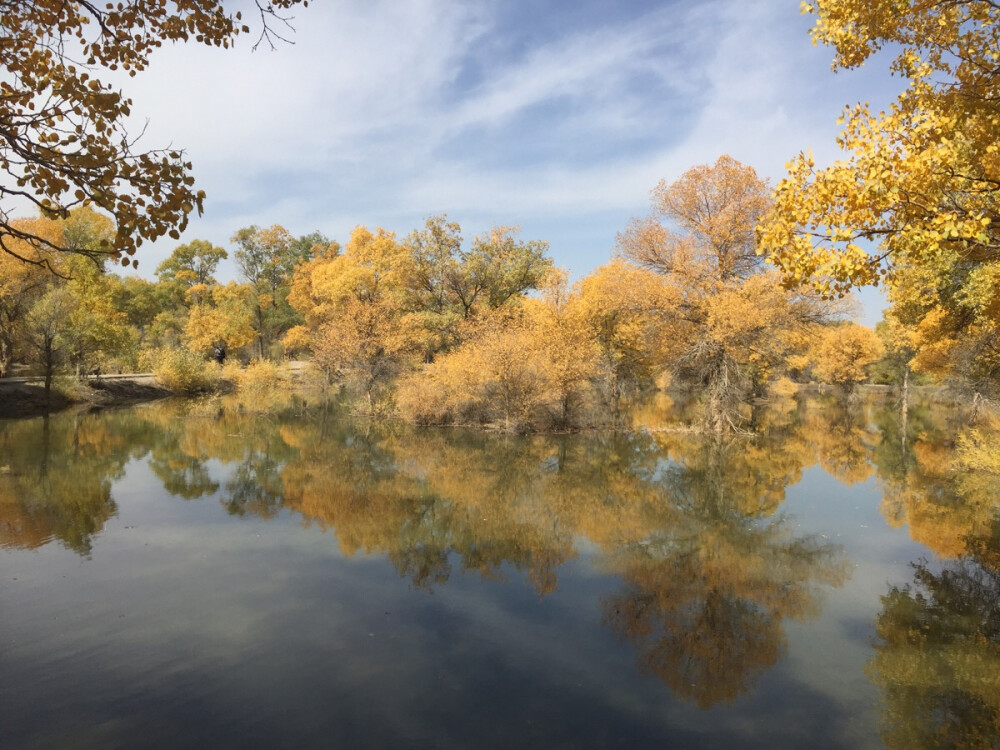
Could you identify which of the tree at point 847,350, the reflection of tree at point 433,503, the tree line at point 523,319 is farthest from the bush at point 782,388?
the reflection of tree at point 433,503

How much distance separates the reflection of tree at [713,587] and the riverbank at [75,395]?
26037 mm

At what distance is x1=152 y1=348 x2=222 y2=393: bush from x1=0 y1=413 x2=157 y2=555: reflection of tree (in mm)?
10707

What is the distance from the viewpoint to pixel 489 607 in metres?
7.28

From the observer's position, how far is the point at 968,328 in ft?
64.9

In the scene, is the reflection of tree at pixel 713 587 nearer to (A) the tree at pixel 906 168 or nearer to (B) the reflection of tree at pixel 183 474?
(A) the tree at pixel 906 168

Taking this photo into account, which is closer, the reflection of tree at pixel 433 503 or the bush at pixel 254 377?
the reflection of tree at pixel 433 503

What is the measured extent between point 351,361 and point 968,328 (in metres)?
23.3

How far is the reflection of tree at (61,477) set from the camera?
32.3ft

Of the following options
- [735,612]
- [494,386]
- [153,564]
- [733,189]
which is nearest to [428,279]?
[494,386]

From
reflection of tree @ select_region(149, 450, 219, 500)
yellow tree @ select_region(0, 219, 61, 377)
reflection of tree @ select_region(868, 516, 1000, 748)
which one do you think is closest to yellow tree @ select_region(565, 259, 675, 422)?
reflection of tree @ select_region(149, 450, 219, 500)

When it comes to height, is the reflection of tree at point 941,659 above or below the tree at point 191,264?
below

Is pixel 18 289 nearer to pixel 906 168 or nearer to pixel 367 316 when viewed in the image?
pixel 367 316

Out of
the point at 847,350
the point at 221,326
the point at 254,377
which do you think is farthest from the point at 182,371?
the point at 847,350

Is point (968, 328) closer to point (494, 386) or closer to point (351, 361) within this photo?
point (494, 386)
